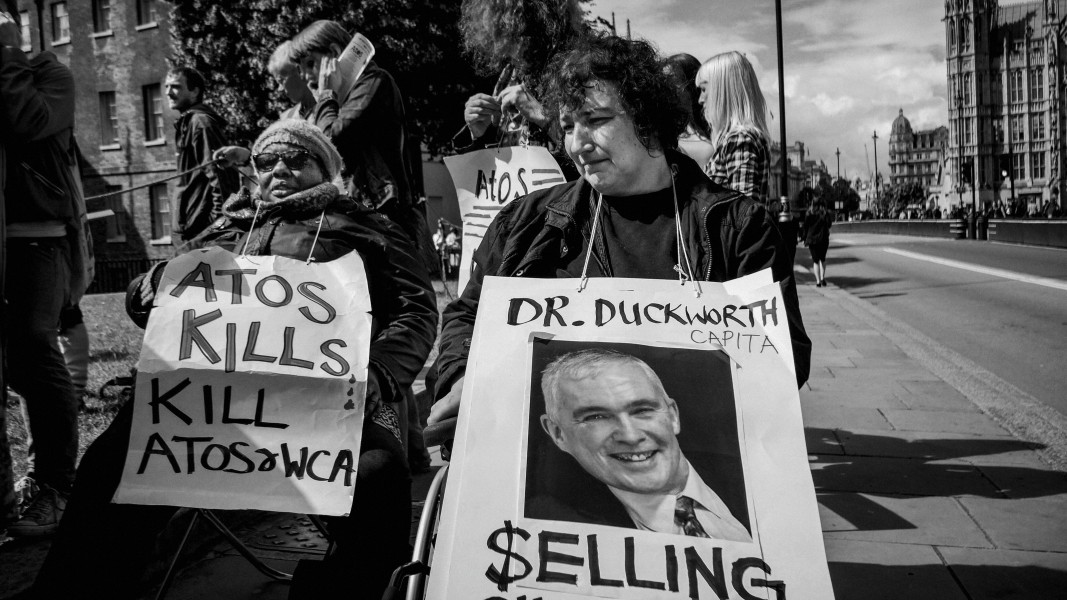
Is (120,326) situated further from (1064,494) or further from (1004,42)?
(1004,42)

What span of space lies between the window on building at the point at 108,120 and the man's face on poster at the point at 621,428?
103 feet

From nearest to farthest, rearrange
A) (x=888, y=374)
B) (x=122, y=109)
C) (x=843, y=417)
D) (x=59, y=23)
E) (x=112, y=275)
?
(x=843, y=417)
(x=888, y=374)
(x=112, y=275)
(x=122, y=109)
(x=59, y=23)

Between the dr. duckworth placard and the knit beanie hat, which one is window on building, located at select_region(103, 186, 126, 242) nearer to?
the knit beanie hat

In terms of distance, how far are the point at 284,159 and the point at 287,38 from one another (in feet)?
53.3

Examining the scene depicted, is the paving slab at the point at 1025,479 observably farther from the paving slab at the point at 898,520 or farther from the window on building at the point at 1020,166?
the window on building at the point at 1020,166

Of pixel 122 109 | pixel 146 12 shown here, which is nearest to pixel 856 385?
pixel 146 12

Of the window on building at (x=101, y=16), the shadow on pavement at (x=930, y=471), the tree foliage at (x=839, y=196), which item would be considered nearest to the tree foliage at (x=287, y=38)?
the window on building at (x=101, y=16)

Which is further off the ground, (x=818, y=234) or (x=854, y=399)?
(x=818, y=234)

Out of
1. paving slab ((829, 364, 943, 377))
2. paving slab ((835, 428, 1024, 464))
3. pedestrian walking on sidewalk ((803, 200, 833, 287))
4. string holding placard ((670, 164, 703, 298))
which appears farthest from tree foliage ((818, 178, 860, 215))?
string holding placard ((670, 164, 703, 298))

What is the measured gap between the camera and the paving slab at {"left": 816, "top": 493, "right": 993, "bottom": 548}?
3.50 m

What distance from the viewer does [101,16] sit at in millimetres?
29125

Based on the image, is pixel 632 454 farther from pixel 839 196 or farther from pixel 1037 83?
pixel 1037 83

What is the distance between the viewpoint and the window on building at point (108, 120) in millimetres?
29270

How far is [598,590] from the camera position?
1.51 meters
